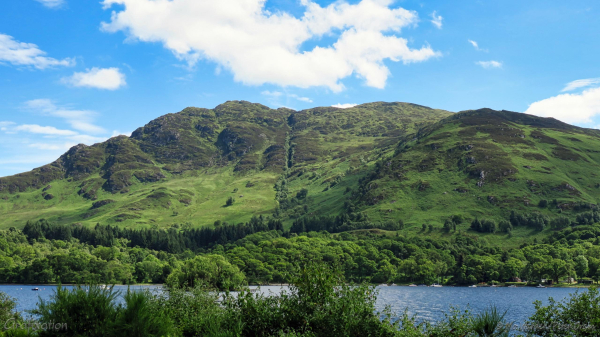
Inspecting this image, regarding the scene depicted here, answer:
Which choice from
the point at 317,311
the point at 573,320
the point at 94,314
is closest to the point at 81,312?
the point at 94,314

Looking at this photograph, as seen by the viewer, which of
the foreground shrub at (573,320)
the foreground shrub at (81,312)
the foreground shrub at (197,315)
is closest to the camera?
the foreground shrub at (573,320)

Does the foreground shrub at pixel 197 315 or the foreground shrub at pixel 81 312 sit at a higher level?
the foreground shrub at pixel 81 312

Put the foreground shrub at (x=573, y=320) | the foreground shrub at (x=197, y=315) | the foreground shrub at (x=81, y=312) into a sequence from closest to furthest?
the foreground shrub at (x=573, y=320), the foreground shrub at (x=81, y=312), the foreground shrub at (x=197, y=315)

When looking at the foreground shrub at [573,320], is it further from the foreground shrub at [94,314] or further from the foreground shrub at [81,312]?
the foreground shrub at [81,312]

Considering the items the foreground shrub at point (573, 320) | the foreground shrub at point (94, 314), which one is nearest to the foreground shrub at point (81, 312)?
the foreground shrub at point (94, 314)

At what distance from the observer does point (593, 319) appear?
29.0 meters

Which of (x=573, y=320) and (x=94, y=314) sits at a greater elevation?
(x=94, y=314)

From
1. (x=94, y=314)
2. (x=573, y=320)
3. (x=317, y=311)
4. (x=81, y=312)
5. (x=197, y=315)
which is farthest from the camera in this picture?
(x=197, y=315)

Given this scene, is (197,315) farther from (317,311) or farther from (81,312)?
(317,311)

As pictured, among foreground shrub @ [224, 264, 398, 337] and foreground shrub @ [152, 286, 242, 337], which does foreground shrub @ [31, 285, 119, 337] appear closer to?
foreground shrub @ [152, 286, 242, 337]

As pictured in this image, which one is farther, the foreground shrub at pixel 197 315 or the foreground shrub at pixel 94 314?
the foreground shrub at pixel 197 315

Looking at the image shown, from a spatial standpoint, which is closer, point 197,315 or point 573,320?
point 573,320

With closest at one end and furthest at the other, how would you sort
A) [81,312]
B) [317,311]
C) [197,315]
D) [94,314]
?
[81,312] < [94,314] < [317,311] < [197,315]

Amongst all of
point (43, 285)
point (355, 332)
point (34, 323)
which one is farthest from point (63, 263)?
point (355, 332)
